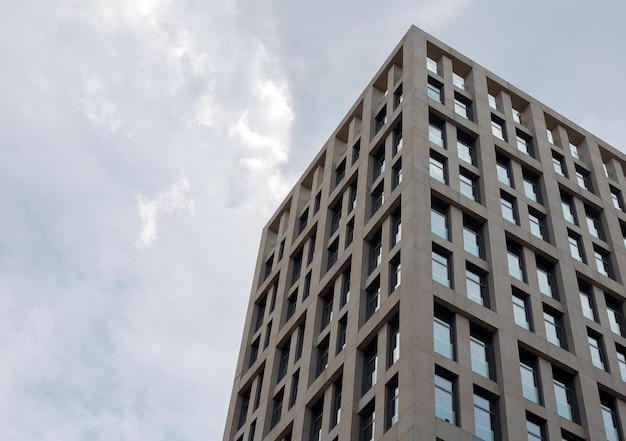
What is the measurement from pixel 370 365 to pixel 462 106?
951 inches

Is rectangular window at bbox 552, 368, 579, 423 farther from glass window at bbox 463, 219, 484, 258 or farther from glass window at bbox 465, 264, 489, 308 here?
glass window at bbox 463, 219, 484, 258

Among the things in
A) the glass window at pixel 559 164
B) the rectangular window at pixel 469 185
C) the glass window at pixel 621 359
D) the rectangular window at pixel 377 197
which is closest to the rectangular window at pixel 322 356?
the rectangular window at pixel 377 197

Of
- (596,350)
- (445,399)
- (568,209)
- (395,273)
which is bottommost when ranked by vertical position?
(445,399)

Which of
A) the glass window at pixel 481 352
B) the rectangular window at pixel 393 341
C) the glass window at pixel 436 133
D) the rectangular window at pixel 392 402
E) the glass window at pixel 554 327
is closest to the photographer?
the rectangular window at pixel 392 402

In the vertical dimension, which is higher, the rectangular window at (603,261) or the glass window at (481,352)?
the rectangular window at (603,261)

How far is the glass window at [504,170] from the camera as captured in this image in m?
62.0

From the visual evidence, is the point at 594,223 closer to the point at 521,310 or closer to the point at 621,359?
the point at 621,359

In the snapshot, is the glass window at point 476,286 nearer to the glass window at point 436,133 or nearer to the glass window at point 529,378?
the glass window at point 529,378

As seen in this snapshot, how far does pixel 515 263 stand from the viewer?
183 feet

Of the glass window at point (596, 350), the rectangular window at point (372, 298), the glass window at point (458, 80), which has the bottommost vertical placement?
the glass window at point (596, 350)

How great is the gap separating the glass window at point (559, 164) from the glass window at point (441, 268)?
1935cm

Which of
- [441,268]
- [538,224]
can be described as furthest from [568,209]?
[441,268]

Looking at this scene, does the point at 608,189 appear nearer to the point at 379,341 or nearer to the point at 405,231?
the point at 405,231

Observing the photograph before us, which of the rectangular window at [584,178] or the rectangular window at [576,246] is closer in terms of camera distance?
the rectangular window at [576,246]
